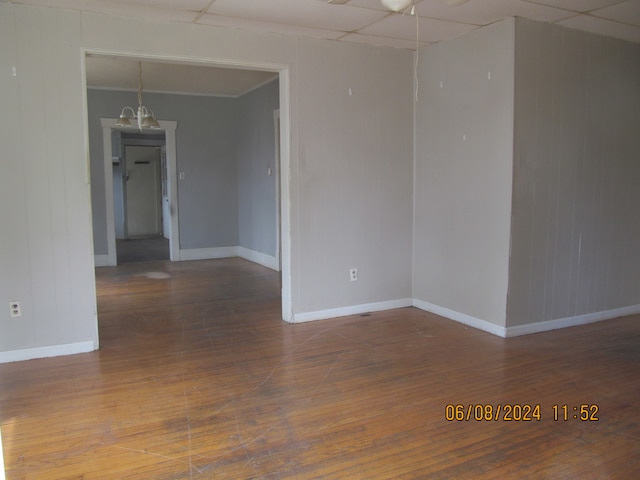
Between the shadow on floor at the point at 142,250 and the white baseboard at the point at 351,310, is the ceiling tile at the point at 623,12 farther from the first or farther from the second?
the shadow on floor at the point at 142,250

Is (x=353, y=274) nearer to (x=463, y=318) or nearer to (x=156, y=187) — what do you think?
(x=463, y=318)

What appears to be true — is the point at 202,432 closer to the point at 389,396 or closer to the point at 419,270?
the point at 389,396

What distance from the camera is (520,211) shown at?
401 centimetres

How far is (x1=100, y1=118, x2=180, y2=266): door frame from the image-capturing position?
24.8 feet

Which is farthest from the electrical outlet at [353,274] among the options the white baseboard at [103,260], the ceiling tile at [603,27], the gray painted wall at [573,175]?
the white baseboard at [103,260]

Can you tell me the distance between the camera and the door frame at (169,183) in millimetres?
Result: 7574

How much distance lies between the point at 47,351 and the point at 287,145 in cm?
243

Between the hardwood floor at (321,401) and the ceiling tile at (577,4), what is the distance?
2427 mm

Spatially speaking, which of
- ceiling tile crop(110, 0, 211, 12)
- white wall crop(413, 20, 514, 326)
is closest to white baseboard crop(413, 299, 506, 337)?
white wall crop(413, 20, 514, 326)

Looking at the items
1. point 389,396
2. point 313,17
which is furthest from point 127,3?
point 389,396

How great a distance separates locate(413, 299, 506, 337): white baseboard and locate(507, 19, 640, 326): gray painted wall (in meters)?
0.14

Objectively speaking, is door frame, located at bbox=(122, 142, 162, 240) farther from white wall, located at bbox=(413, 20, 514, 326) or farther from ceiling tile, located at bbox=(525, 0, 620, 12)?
ceiling tile, located at bbox=(525, 0, 620, 12)

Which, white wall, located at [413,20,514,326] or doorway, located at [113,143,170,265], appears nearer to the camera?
white wall, located at [413,20,514,326]

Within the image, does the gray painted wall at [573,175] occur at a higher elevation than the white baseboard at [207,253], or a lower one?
higher
